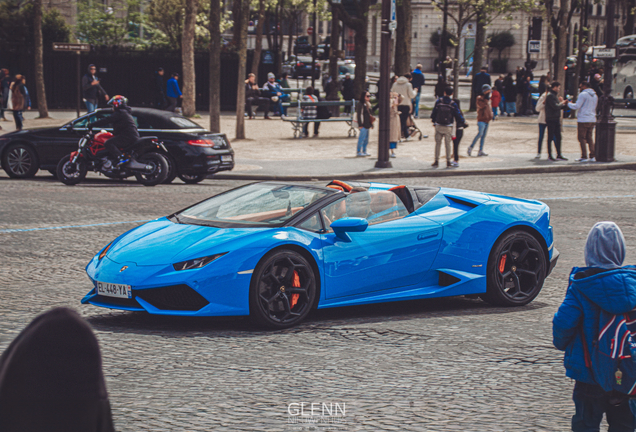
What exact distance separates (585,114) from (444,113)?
4129 millimetres

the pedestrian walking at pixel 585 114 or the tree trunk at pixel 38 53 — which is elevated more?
the tree trunk at pixel 38 53

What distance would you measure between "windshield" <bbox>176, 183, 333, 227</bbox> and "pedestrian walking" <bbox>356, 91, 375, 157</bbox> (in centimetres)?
1356

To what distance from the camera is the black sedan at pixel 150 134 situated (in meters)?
16.9

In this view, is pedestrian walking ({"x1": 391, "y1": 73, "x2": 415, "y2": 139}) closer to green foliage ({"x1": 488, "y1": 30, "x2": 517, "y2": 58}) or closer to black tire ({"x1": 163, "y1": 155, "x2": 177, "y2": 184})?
black tire ({"x1": 163, "y1": 155, "x2": 177, "y2": 184})

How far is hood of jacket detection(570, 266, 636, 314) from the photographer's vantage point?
3.61 m

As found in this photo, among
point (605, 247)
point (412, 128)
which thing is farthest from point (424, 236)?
point (412, 128)

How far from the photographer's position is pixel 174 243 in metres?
6.52

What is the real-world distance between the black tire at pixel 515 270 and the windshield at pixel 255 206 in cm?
153

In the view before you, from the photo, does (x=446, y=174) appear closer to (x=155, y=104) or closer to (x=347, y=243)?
(x=347, y=243)

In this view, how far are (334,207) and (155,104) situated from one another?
3136cm

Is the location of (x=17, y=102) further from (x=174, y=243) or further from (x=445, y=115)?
(x=174, y=243)

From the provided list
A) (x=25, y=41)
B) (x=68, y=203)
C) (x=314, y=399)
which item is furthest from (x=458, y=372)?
(x=25, y=41)

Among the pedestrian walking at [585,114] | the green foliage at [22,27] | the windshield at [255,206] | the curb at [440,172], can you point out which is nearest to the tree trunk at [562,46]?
the pedestrian walking at [585,114]

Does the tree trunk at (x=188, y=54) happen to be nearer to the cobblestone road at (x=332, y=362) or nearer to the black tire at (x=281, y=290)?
the cobblestone road at (x=332, y=362)
